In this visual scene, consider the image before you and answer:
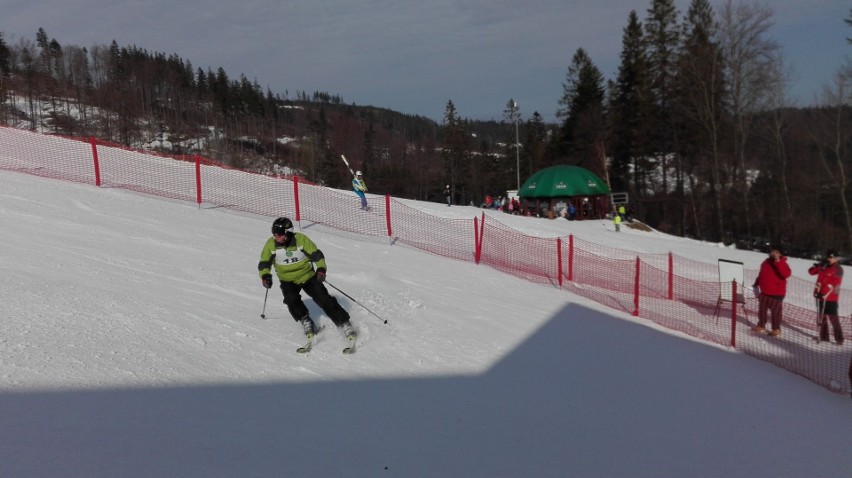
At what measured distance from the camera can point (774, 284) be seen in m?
10.1

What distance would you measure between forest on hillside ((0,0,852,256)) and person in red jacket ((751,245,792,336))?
26.2 metres

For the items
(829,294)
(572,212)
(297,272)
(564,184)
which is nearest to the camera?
(297,272)

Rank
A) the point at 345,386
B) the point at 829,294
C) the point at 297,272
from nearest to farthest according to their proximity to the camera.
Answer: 1. the point at 345,386
2. the point at 297,272
3. the point at 829,294

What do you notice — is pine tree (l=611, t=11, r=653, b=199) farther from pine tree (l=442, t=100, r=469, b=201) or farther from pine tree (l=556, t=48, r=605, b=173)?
pine tree (l=442, t=100, r=469, b=201)

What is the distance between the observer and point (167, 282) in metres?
7.63

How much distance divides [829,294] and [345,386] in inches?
A: 375

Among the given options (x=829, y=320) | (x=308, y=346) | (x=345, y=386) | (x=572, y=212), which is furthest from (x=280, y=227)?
(x=572, y=212)

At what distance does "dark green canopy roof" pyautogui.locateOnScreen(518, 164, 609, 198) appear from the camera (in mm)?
34375

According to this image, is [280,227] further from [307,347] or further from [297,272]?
[307,347]

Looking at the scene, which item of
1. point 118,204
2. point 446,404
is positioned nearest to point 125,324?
point 446,404

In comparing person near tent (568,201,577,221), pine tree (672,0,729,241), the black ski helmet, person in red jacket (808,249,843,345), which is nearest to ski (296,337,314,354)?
the black ski helmet

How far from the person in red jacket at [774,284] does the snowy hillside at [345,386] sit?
152 centimetres

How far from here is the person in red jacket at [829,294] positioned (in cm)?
980

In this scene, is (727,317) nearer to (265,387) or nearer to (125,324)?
(265,387)
